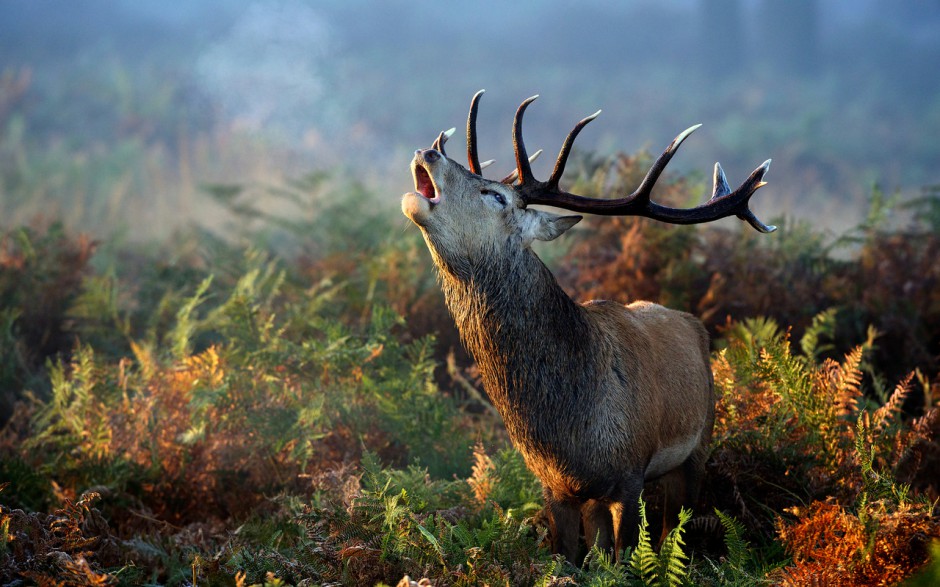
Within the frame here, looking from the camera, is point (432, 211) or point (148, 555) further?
point (148, 555)

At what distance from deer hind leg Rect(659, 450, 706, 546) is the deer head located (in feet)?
4.28

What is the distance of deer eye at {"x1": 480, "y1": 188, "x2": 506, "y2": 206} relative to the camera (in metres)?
3.99

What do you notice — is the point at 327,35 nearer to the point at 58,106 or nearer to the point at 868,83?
the point at 58,106

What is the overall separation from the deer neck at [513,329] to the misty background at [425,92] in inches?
304

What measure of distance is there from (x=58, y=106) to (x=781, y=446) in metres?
19.2

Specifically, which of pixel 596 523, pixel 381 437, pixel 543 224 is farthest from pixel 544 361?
pixel 381 437

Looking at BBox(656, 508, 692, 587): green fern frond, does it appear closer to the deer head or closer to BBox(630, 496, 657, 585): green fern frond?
BBox(630, 496, 657, 585): green fern frond

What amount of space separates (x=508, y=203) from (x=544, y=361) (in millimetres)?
739

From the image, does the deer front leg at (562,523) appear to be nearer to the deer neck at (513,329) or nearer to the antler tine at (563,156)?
the deer neck at (513,329)

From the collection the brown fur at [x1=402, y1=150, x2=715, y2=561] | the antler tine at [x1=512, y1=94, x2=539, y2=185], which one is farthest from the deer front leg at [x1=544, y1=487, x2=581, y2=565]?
the antler tine at [x1=512, y1=94, x2=539, y2=185]

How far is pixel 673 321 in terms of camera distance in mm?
4793

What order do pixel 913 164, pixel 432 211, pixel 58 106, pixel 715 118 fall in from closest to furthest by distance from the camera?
pixel 432 211, pixel 58 106, pixel 913 164, pixel 715 118

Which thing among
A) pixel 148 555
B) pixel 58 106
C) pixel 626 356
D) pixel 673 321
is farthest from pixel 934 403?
pixel 58 106

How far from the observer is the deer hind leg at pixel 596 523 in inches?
164
